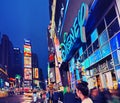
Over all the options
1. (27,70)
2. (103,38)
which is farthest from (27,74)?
(103,38)

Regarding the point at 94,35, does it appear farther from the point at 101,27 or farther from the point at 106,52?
the point at 106,52

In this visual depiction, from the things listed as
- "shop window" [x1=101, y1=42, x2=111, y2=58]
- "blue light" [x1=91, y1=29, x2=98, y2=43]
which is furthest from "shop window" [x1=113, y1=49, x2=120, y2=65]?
"blue light" [x1=91, y1=29, x2=98, y2=43]

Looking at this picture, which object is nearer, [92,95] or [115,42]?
[92,95]

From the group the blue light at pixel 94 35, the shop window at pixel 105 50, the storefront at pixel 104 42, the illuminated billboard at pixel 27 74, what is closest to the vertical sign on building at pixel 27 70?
the illuminated billboard at pixel 27 74

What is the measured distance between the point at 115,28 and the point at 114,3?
1037mm

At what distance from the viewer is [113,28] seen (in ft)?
26.1

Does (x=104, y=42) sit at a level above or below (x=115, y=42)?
above

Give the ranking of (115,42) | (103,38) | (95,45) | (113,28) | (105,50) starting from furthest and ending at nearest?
1. (95,45)
2. (103,38)
3. (105,50)
4. (113,28)
5. (115,42)

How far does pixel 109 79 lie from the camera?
8766 mm

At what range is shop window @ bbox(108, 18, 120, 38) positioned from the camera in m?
7.55

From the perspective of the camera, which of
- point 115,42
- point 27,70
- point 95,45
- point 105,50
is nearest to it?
point 115,42

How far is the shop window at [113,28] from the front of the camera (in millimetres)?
7553

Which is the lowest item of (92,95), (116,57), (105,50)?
(92,95)

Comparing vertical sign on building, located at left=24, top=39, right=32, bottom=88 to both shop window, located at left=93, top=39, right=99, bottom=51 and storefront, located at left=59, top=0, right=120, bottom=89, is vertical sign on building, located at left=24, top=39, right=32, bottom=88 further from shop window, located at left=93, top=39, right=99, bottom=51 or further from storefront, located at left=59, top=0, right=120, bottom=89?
shop window, located at left=93, top=39, right=99, bottom=51
